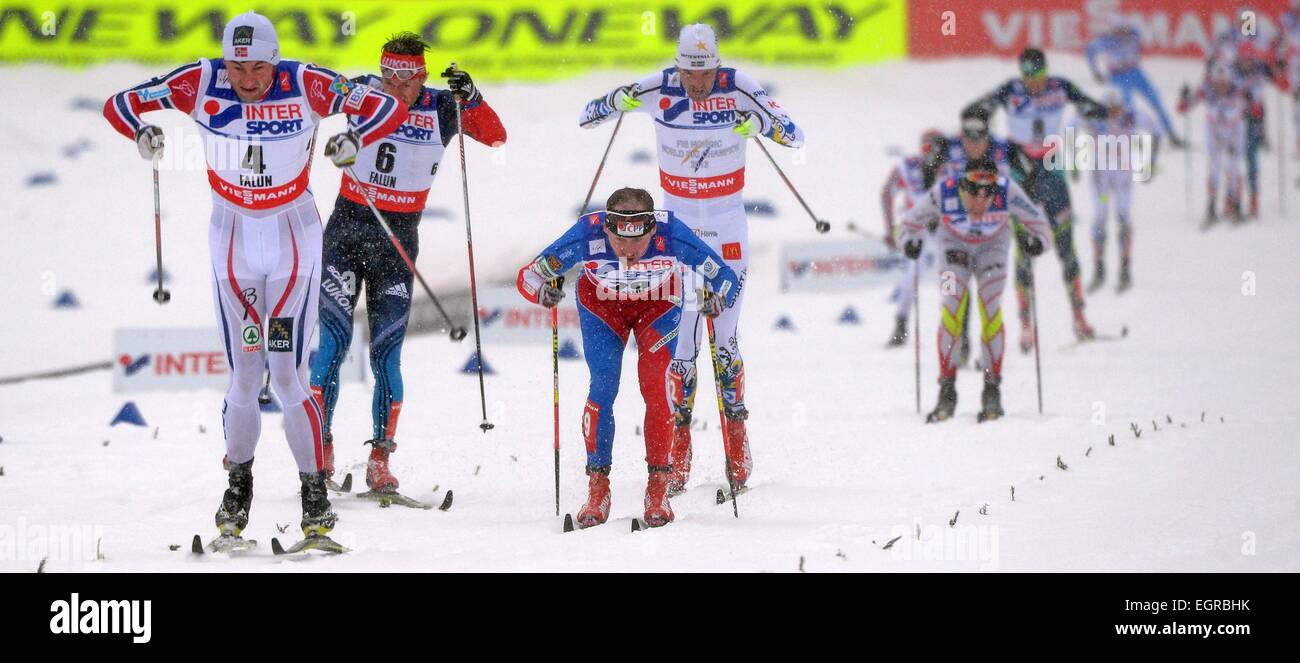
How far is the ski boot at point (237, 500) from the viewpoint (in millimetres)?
7254

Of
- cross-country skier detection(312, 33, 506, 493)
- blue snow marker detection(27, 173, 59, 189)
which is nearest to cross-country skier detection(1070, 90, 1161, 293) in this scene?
cross-country skier detection(312, 33, 506, 493)

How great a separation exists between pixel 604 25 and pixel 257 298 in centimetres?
1699

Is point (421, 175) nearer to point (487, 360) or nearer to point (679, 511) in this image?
point (679, 511)

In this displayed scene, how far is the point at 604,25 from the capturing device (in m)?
23.6

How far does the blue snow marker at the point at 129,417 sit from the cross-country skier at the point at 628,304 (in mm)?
4445

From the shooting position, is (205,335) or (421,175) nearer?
(421,175)

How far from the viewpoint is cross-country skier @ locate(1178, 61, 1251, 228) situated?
19.7 metres

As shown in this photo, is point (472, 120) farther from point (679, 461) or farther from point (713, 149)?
point (679, 461)

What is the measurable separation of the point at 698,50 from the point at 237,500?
351 centimetres

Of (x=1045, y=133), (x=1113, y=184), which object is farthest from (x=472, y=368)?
A: (x=1113, y=184)
